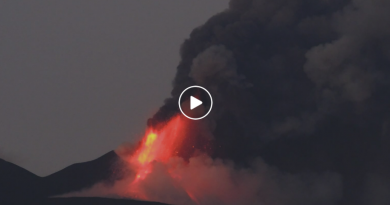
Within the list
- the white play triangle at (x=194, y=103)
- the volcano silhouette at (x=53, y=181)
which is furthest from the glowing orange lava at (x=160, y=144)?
the volcano silhouette at (x=53, y=181)

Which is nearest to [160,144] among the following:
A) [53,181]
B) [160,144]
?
[160,144]

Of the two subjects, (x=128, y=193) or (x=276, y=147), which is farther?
(x=276, y=147)

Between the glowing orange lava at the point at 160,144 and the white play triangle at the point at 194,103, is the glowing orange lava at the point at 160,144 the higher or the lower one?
the lower one

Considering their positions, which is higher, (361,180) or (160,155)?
(160,155)

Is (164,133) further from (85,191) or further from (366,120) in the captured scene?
(366,120)

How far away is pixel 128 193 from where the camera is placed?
2388 inches

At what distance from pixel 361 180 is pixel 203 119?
19446 millimetres

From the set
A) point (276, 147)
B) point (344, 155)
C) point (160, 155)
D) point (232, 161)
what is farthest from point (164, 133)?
point (344, 155)

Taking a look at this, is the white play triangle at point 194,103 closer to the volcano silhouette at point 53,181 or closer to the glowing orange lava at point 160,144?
the glowing orange lava at point 160,144

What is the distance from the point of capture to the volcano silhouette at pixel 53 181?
65.3 meters
